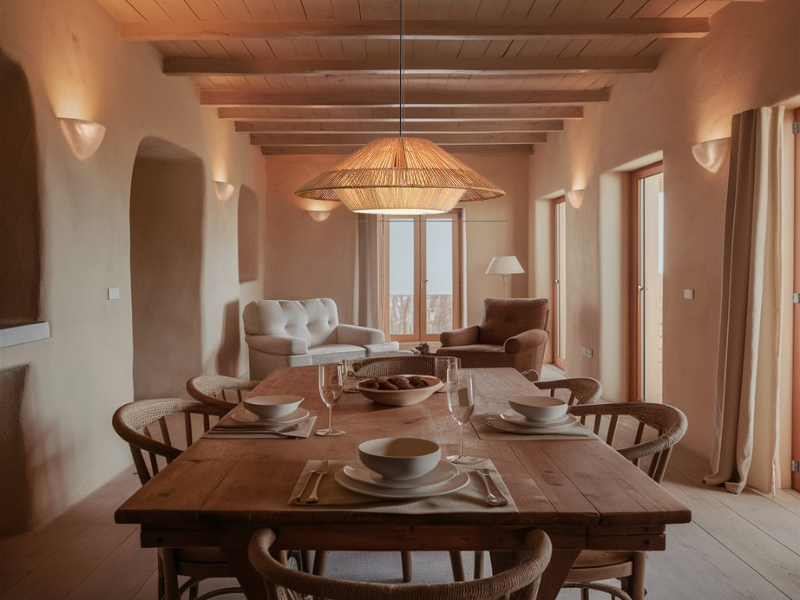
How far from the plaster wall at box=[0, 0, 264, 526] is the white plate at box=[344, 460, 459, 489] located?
2.07 m

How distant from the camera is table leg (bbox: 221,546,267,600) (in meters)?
1.45

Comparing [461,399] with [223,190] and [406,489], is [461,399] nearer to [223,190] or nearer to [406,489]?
[406,489]

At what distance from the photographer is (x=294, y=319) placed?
692 centimetres

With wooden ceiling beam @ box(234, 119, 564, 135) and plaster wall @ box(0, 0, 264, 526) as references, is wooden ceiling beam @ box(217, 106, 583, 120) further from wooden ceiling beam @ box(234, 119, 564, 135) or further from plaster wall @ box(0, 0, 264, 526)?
plaster wall @ box(0, 0, 264, 526)

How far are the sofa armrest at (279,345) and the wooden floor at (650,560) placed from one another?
295 centimetres

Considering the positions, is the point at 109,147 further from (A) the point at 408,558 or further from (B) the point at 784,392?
(B) the point at 784,392

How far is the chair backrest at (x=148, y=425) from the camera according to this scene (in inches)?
80.8

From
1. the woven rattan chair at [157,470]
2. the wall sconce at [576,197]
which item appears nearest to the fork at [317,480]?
the woven rattan chair at [157,470]

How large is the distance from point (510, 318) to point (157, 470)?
→ 4.69m

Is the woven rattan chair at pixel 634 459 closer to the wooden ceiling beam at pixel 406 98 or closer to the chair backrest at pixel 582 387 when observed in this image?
the chair backrest at pixel 582 387

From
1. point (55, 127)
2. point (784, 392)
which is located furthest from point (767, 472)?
point (55, 127)

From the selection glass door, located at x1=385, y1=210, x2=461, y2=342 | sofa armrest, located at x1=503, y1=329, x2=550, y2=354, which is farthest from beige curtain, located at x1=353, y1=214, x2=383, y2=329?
sofa armrest, located at x1=503, y1=329, x2=550, y2=354

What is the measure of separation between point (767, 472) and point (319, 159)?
6.29 meters

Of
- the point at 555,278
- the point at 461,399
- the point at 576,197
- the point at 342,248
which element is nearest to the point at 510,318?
the point at 576,197
